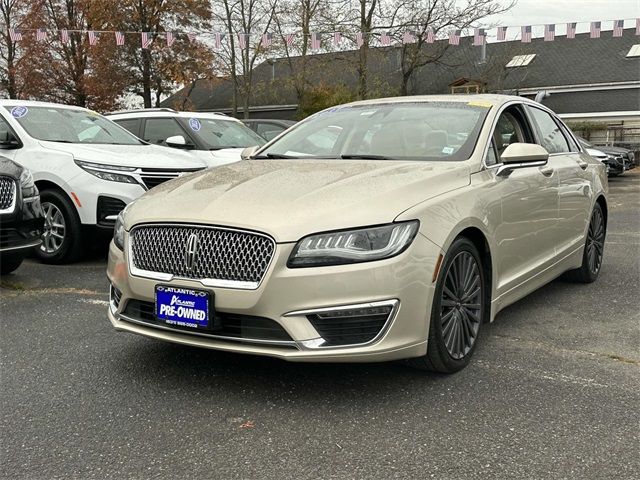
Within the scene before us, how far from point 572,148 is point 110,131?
16.4ft

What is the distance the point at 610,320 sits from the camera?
15.1 ft

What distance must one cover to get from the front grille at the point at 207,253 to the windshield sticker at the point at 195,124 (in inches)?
237

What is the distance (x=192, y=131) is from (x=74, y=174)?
2.92 meters

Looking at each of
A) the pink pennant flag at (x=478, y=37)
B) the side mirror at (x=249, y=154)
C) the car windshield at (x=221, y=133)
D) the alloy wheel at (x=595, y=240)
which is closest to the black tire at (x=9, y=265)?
the side mirror at (x=249, y=154)

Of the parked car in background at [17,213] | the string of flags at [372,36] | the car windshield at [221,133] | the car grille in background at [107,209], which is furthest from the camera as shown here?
the string of flags at [372,36]

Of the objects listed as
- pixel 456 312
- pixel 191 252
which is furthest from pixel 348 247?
pixel 456 312

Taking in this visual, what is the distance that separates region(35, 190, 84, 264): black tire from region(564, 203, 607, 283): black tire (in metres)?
4.52

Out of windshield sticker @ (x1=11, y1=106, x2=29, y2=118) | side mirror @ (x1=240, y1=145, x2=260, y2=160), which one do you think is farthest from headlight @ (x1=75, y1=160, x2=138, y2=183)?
side mirror @ (x1=240, y1=145, x2=260, y2=160)

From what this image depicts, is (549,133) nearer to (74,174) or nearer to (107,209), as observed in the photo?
(107,209)

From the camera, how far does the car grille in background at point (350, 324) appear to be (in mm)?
2982

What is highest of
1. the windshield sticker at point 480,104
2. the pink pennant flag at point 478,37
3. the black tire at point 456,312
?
the pink pennant flag at point 478,37

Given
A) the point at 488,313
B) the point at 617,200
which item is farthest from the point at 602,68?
the point at 488,313

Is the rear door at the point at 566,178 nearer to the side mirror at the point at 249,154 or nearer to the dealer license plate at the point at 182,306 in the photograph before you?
the side mirror at the point at 249,154

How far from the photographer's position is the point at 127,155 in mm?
6711
